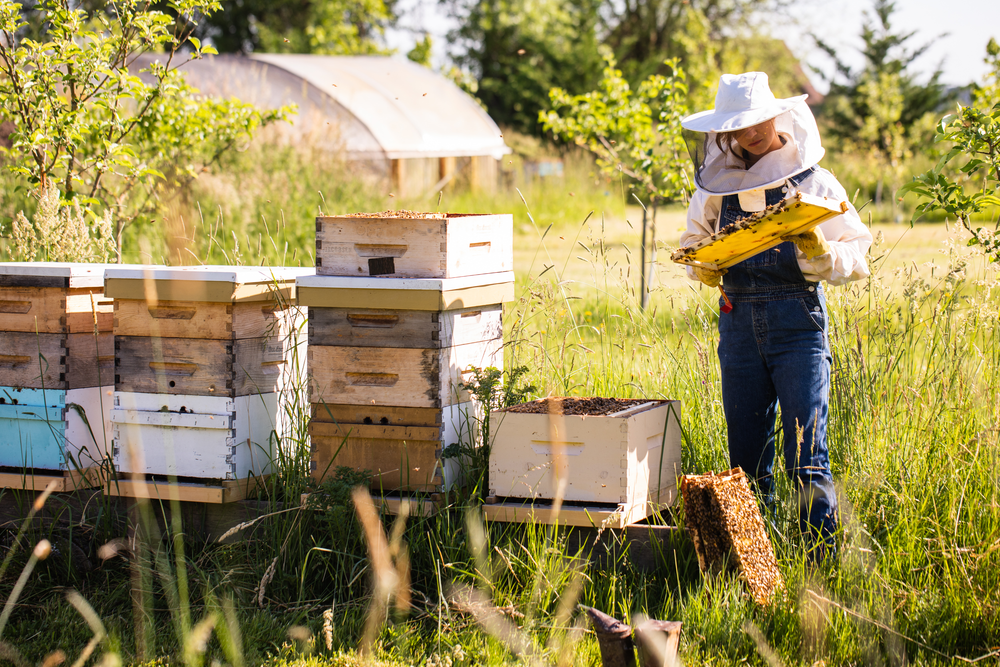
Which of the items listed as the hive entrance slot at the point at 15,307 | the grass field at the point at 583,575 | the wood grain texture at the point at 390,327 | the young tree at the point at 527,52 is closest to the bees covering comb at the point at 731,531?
the grass field at the point at 583,575

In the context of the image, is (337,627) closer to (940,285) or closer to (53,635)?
(53,635)

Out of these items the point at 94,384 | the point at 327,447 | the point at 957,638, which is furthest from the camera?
the point at 94,384

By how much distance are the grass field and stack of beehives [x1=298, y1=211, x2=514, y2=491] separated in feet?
0.58

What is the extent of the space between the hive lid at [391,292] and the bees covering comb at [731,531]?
1023 millimetres

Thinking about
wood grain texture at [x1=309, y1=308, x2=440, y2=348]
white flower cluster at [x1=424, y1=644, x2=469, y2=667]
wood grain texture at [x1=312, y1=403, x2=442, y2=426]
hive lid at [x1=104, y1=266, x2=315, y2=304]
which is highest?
hive lid at [x1=104, y1=266, x2=315, y2=304]

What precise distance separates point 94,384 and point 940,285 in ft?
11.7

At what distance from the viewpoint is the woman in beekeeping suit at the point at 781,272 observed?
9.66 feet

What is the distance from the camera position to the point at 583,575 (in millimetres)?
2926

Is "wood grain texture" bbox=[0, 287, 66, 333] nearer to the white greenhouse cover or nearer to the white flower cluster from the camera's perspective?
the white flower cluster

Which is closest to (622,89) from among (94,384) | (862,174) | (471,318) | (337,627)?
(471,318)

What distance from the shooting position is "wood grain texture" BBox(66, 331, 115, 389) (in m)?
3.57

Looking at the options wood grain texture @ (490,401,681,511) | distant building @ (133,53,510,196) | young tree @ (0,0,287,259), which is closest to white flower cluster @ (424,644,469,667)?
wood grain texture @ (490,401,681,511)

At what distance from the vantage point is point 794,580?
289 cm

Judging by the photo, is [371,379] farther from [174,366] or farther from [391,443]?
[174,366]
